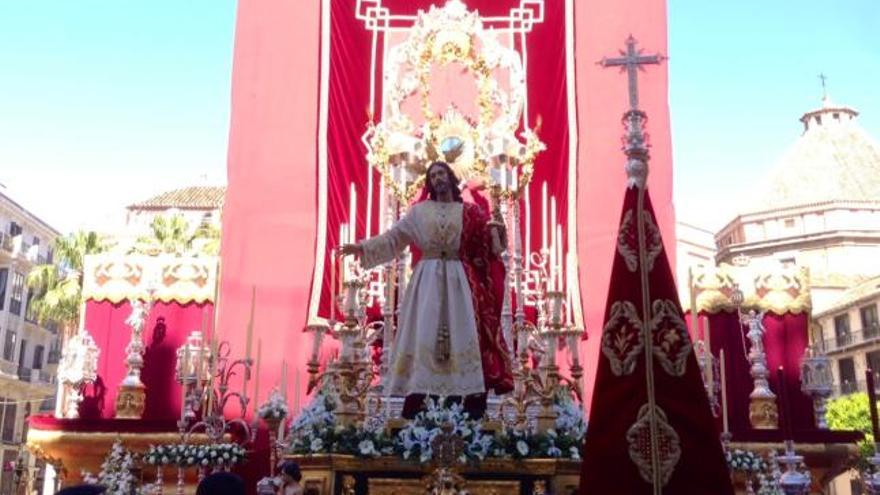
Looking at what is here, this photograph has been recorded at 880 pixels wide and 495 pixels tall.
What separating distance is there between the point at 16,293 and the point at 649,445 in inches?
1363

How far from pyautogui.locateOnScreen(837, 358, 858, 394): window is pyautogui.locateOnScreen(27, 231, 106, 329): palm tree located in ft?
84.6

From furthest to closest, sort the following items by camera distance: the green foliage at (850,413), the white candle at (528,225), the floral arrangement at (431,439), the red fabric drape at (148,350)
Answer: the green foliage at (850,413), the red fabric drape at (148,350), the white candle at (528,225), the floral arrangement at (431,439)

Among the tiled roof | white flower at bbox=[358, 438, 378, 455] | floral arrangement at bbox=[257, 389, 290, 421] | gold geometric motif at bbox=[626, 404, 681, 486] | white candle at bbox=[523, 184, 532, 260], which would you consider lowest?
white flower at bbox=[358, 438, 378, 455]

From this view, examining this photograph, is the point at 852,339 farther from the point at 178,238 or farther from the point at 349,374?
the point at 349,374

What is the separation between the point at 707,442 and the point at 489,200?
6.17 meters

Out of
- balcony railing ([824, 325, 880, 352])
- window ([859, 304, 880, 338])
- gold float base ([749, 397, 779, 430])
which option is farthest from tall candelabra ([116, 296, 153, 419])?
window ([859, 304, 880, 338])

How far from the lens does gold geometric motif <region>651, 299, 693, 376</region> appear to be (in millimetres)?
3211

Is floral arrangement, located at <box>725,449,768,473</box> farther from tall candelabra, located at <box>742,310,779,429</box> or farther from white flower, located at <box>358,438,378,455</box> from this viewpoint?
tall candelabra, located at <box>742,310,779,429</box>

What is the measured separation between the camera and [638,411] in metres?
3.14

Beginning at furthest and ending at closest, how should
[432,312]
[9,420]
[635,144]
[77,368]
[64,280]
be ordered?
[9,420]
[64,280]
[77,368]
[432,312]
[635,144]

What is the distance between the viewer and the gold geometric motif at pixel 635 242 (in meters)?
3.35

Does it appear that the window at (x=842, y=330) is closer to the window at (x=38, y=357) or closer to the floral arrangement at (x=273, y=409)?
the floral arrangement at (x=273, y=409)

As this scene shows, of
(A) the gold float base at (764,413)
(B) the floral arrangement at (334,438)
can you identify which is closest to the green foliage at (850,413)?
(A) the gold float base at (764,413)

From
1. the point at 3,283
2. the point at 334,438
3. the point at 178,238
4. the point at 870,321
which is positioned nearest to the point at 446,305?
the point at 334,438
